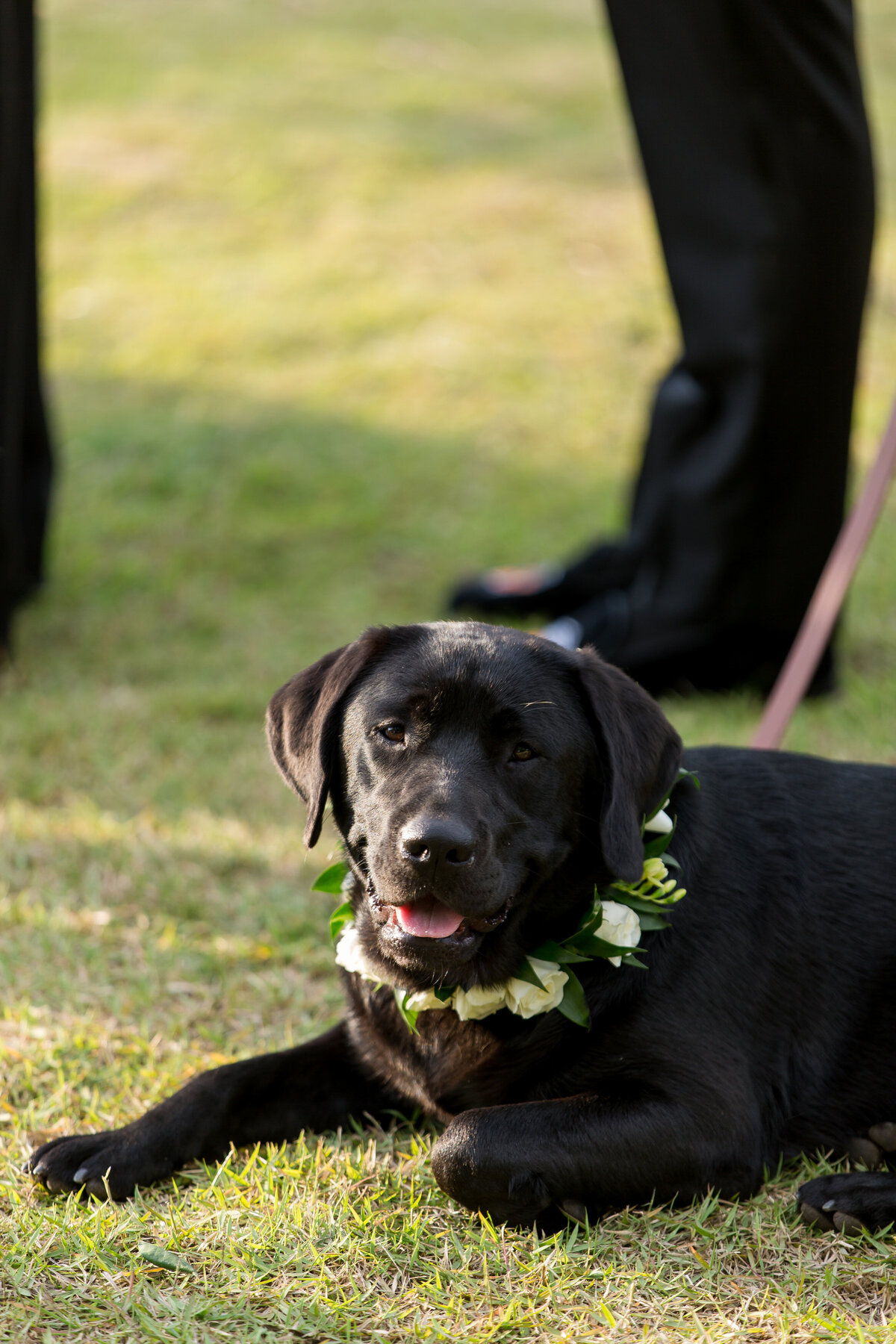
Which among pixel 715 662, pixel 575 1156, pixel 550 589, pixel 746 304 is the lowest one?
pixel 550 589

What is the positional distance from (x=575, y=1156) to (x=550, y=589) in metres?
4.16

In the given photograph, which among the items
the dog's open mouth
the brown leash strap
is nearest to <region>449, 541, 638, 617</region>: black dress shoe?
the brown leash strap

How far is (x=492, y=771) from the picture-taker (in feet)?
8.69

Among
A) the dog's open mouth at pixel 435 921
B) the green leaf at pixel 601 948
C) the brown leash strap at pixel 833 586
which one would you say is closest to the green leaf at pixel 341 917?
the dog's open mouth at pixel 435 921

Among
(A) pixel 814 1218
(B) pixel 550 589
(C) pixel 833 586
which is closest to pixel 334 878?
(A) pixel 814 1218

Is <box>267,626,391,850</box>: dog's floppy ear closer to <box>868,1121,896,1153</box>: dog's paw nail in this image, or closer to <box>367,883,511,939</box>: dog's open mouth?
<box>367,883,511,939</box>: dog's open mouth

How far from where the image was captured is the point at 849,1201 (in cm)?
252

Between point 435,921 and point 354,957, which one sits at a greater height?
point 435,921

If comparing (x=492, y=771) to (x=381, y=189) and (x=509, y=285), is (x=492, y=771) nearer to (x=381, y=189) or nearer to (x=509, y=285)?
(x=509, y=285)

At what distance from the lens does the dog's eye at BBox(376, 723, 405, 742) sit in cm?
272

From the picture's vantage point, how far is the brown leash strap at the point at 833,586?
3836 millimetres

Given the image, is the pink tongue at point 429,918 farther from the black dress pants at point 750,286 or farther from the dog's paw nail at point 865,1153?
the black dress pants at point 750,286

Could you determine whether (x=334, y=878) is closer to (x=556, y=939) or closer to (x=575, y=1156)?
(x=556, y=939)

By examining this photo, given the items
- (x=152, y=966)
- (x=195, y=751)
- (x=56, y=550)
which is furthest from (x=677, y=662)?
(x=56, y=550)
